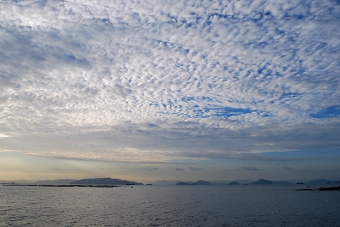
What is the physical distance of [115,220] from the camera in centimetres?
5031

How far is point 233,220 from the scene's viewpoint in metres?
49.4

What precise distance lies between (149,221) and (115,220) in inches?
273

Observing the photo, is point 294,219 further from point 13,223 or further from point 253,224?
point 13,223

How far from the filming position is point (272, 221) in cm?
4862

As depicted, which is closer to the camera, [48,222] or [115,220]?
[48,222]

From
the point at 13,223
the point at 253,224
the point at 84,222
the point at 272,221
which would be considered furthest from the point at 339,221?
the point at 13,223

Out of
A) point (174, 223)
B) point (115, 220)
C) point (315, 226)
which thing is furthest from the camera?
point (115, 220)

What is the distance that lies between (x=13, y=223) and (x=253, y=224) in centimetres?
4246

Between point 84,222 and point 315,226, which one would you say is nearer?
point 315,226

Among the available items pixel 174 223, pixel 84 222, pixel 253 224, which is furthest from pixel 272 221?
pixel 84 222

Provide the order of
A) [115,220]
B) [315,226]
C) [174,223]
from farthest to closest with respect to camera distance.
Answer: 1. [115,220]
2. [174,223]
3. [315,226]

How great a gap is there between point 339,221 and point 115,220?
42297 mm

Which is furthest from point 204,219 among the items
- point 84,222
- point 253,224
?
point 84,222

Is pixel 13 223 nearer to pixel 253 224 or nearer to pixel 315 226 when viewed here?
pixel 253 224
